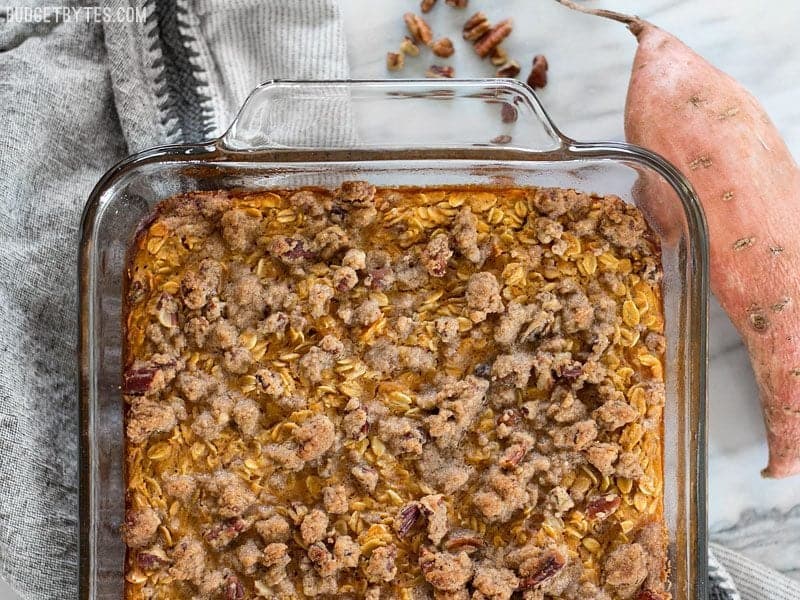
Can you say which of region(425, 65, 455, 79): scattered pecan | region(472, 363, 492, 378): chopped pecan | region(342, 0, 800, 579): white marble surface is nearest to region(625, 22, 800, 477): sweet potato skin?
region(342, 0, 800, 579): white marble surface

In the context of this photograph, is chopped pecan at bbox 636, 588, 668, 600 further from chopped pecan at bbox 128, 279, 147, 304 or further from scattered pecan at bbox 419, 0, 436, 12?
scattered pecan at bbox 419, 0, 436, 12

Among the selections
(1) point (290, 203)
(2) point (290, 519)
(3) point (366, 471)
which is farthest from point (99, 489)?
(1) point (290, 203)

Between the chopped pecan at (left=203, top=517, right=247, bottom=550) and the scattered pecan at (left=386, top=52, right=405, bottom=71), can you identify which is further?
the scattered pecan at (left=386, top=52, right=405, bottom=71)

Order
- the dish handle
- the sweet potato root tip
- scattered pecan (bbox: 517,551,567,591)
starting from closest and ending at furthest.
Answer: scattered pecan (bbox: 517,551,567,591)
the dish handle
the sweet potato root tip

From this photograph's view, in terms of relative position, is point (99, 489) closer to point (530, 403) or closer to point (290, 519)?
point (290, 519)

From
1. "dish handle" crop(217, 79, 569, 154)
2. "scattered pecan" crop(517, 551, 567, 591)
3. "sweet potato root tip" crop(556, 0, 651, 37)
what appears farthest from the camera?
"sweet potato root tip" crop(556, 0, 651, 37)

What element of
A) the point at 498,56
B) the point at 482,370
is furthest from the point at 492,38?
the point at 482,370

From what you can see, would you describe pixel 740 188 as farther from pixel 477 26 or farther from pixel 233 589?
pixel 233 589
